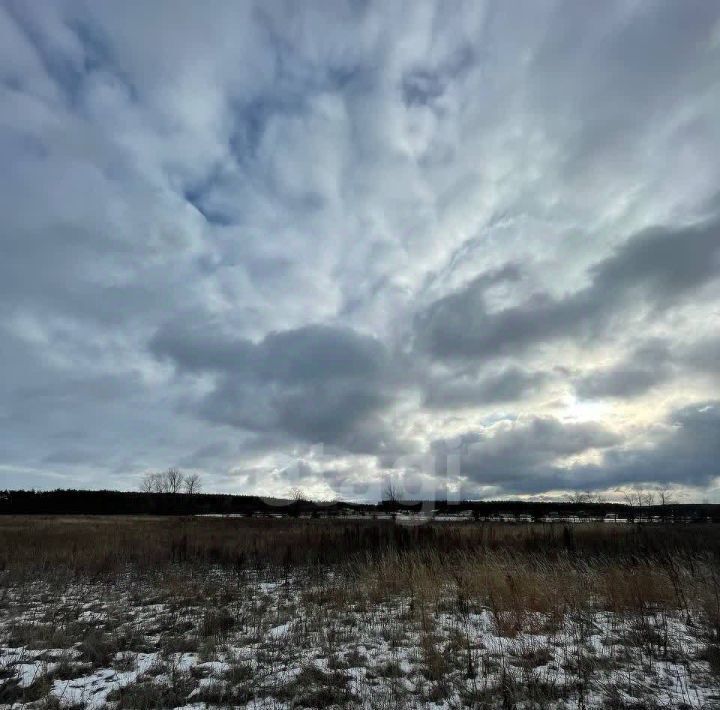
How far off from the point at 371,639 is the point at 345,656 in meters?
1.13

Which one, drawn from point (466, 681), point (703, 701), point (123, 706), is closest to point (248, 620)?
point (123, 706)

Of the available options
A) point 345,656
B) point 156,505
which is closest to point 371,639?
point 345,656

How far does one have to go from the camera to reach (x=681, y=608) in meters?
9.85

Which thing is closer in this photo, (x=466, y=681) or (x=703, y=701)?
(x=703, y=701)

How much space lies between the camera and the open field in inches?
247

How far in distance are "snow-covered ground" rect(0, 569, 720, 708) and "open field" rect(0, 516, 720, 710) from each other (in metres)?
0.03

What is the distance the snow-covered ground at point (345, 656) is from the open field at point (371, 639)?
0.03 meters

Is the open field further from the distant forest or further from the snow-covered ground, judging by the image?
the distant forest

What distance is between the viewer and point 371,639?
28.6ft

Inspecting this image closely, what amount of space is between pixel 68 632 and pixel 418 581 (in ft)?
25.9

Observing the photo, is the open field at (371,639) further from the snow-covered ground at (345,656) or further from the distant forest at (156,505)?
the distant forest at (156,505)

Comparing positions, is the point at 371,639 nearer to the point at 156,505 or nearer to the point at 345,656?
the point at 345,656

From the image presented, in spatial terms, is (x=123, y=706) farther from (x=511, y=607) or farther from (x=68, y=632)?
(x=511, y=607)

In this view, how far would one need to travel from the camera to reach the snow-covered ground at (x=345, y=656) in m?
6.17
